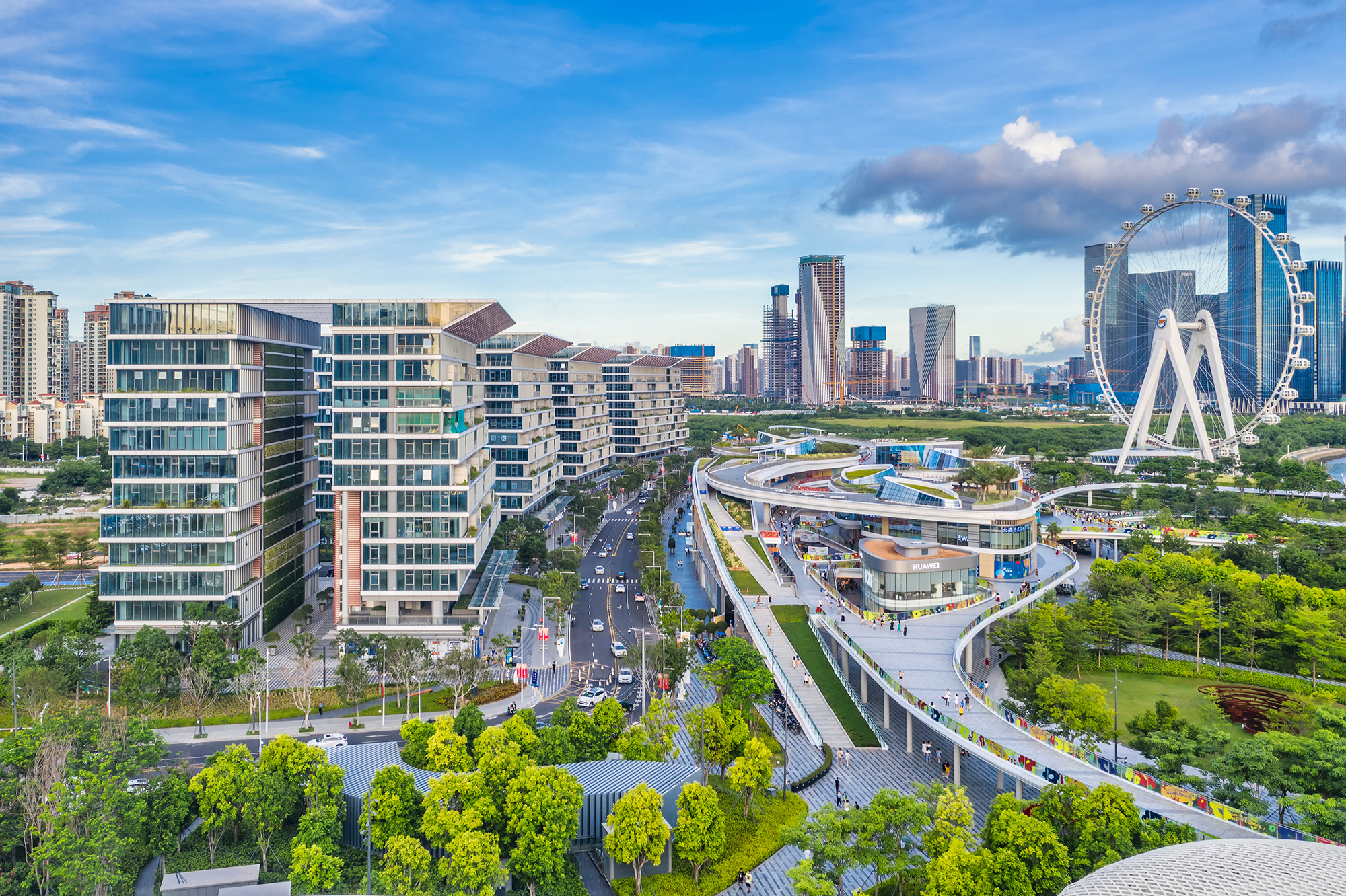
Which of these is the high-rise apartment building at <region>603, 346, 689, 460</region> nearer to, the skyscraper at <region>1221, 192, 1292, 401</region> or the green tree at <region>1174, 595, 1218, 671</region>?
the skyscraper at <region>1221, 192, 1292, 401</region>

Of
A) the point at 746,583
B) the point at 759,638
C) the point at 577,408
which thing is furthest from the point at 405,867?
the point at 577,408

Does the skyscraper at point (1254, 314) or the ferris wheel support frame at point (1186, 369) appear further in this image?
the ferris wheel support frame at point (1186, 369)

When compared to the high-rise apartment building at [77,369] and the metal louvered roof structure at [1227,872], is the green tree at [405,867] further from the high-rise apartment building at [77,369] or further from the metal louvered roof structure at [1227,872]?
the high-rise apartment building at [77,369]

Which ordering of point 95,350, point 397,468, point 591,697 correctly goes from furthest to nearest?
point 95,350 < point 397,468 < point 591,697

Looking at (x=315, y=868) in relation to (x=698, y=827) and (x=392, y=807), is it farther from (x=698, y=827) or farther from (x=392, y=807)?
(x=698, y=827)

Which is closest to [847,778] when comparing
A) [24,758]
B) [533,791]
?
[533,791]

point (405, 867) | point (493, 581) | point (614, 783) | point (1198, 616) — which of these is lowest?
point (405, 867)

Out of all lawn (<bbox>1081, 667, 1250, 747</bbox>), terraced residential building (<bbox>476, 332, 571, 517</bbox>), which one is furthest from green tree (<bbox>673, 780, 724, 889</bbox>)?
terraced residential building (<bbox>476, 332, 571, 517</bbox>)

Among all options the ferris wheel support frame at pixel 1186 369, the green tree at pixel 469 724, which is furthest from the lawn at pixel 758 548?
the ferris wheel support frame at pixel 1186 369
